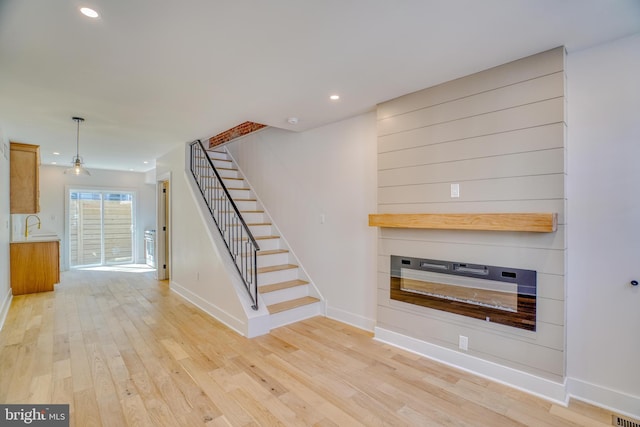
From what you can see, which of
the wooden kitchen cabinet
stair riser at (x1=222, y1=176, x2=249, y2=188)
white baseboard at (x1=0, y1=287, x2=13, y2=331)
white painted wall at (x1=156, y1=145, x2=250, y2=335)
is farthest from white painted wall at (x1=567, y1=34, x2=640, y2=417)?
the wooden kitchen cabinet

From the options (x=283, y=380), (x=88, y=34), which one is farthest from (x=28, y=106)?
(x=283, y=380)

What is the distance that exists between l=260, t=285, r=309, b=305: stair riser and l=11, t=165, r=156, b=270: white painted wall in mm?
5702

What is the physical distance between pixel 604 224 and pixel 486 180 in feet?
2.62

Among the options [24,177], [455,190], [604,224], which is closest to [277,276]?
[455,190]

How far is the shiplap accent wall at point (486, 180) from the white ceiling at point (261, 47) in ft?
0.64

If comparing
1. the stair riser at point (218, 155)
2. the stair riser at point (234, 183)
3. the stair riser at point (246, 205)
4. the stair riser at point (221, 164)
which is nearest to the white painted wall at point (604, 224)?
the stair riser at point (246, 205)

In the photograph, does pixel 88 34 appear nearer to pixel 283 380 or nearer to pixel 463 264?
pixel 283 380

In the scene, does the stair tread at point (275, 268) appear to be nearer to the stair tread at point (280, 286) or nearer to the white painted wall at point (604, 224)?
the stair tread at point (280, 286)

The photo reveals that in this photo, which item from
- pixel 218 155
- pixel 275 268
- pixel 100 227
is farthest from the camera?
pixel 100 227

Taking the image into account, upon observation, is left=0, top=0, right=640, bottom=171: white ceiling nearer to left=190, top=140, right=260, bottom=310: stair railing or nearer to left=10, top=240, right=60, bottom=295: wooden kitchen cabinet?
left=190, top=140, right=260, bottom=310: stair railing

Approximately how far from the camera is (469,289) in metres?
2.59

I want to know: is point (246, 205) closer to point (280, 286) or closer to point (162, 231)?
point (280, 286)

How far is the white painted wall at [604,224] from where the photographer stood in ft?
6.64

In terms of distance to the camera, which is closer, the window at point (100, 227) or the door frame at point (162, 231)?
the door frame at point (162, 231)
